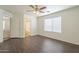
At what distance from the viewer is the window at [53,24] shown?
173cm

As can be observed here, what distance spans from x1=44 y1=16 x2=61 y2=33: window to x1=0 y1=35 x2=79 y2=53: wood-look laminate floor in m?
0.23

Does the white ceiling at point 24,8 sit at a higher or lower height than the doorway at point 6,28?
higher

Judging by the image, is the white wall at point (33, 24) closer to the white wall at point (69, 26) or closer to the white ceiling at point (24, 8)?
the white ceiling at point (24, 8)

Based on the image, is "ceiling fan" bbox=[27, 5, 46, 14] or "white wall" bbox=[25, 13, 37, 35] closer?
"ceiling fan" bbox=[27, 5, 46, 14]

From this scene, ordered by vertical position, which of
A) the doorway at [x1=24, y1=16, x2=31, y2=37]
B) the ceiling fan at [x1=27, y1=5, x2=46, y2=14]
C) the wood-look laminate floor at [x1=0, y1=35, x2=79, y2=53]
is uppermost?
the ceiling fan at [x1=27, y1=5, x2=46, y2=14]

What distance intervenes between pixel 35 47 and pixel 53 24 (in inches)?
20.2

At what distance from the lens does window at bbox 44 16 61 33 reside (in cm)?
173

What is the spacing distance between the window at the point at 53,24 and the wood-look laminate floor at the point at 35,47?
0.23 meters

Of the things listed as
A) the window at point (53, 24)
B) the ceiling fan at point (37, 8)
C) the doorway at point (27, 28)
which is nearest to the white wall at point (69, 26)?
the window at point (53, 24)

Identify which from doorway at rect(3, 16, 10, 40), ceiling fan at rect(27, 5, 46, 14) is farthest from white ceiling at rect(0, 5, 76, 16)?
doorway at rect(3, 16, 10, 40)

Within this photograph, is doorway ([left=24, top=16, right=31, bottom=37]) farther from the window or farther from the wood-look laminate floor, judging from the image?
the window

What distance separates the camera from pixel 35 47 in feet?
5.46
